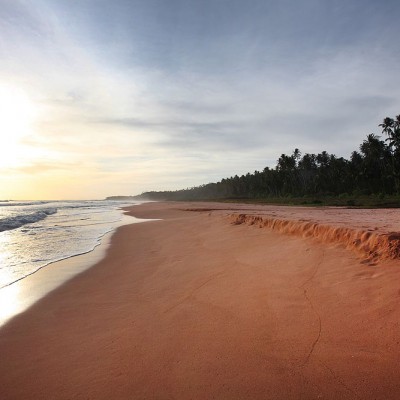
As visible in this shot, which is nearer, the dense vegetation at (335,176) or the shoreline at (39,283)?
the shoreline at (39,283)

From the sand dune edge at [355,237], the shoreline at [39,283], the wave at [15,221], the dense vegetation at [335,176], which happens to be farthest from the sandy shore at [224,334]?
the dense vegetation at [335,176]

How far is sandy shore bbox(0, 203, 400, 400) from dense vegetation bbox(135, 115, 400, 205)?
37.1 metres

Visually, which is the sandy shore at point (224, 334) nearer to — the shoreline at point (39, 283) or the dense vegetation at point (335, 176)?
the shoreline at point (39, 283)

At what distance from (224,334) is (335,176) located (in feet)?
253

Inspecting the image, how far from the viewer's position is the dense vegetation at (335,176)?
177 feet

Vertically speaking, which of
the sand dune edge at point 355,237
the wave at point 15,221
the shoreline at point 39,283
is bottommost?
the shoreline at point 39,283

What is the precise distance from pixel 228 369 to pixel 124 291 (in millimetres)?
3676

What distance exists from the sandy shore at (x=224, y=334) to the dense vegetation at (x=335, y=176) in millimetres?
37147

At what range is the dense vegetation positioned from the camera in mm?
54031

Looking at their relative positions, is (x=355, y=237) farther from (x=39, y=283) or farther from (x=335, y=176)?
(x=335, y=176)

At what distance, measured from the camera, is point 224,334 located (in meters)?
4.22

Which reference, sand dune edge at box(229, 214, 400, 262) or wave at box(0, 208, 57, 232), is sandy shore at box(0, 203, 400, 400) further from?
wave at box(0, 208, 57, 232)

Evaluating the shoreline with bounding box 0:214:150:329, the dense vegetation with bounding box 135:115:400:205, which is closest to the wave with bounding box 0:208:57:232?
the shoreline with bounding box 0:214:150:329

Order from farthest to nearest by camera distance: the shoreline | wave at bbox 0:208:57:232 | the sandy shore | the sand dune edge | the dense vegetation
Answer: the dense vegetation, wave at bbox 0:208:57:232, the sand dune edge, the shoreline, the sandy shore
